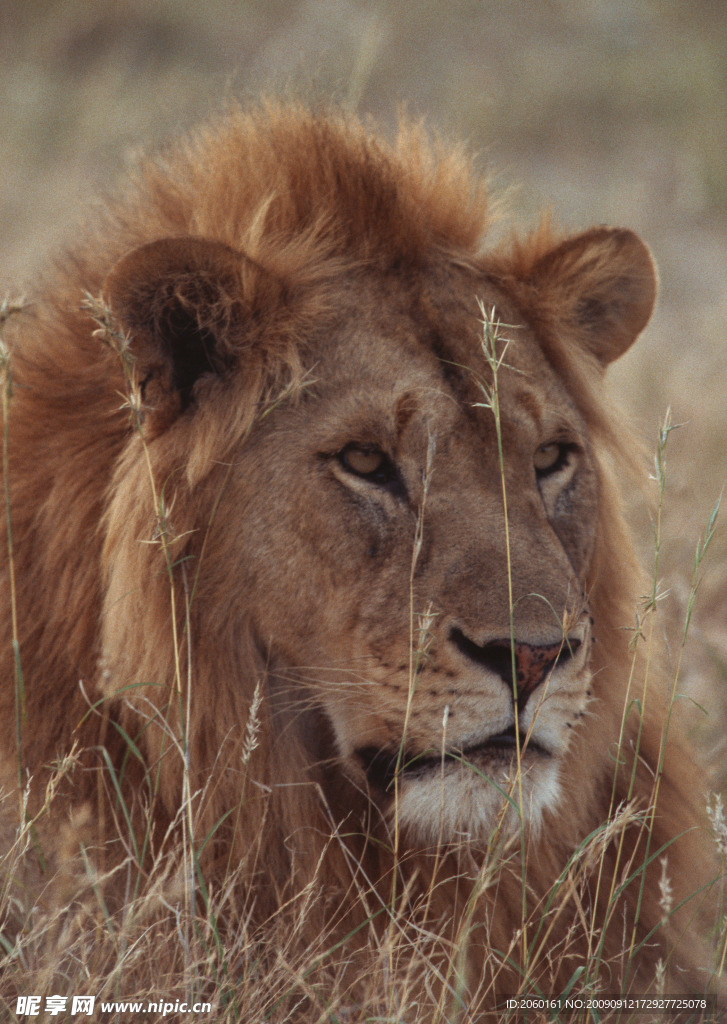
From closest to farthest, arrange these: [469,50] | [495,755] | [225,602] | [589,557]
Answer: [495,755] < [225,602] < [589,557] < [469,50]

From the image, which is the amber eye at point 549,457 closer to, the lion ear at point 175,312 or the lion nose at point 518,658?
the lion nose at point 518,658

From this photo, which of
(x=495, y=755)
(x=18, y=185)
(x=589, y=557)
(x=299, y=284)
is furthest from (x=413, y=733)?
(x=18, y=185)

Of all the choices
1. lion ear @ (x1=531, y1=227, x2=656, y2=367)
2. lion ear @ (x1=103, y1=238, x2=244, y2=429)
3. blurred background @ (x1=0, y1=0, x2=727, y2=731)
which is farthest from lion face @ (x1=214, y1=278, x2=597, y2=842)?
blurred background @ (x1=0, y1=0, x2=727, y2=731)

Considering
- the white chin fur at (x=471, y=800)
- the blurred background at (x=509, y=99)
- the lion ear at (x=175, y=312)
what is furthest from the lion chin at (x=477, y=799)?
the blurred background at (x=509, y=99)

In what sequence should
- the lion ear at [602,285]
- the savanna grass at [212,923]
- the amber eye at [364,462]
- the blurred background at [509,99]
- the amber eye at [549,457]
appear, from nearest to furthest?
1. the savanna grass at [212,923]
2. the amber eye at [364,462]
3. the amber eye at [549,457]
4. the lion ear at [602,285]
5. the blurred background at [509,99]

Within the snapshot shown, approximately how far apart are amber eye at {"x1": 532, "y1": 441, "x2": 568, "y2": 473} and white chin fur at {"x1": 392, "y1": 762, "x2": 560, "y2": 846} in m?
0.77

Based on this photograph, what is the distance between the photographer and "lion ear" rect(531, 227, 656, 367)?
3.10 m

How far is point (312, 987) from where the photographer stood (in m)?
2.50

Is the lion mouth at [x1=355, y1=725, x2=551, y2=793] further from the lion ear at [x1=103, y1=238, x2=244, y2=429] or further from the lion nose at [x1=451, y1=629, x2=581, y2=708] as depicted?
the lion ear at [x1=103, y1=238, x2=244, y2=429]

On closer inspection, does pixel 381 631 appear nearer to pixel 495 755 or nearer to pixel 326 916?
pixel 495 755

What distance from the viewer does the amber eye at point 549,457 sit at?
2.93 m

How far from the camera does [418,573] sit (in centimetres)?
258

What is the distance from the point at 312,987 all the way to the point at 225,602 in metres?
0.85

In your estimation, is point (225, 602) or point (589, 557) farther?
point (589, 557)
